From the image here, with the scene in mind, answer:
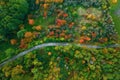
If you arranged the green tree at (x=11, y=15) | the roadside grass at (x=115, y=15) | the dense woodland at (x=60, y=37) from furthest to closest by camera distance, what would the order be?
the roadside grass at (x=115, y=15)
the green tree at (x=11, y=15)
the dense woodland at (x=60, y=37)

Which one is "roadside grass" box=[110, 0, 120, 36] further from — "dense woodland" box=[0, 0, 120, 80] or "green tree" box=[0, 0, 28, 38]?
"green tree" box=[0, 0, 28, 38]

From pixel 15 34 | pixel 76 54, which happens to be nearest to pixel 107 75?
pixel 76 54

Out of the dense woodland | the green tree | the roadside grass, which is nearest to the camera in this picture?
the dense woodland

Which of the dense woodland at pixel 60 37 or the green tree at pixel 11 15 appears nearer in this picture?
the dense woodland at pixel 60 37

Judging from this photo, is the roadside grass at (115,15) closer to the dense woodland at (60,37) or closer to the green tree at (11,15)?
the dense woodland at (60,37)

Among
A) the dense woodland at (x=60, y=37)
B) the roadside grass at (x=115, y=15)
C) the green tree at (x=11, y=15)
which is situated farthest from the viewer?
the roadside grass at (x=115, y=15)

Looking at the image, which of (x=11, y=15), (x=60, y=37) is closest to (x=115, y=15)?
(x=60, y=37)

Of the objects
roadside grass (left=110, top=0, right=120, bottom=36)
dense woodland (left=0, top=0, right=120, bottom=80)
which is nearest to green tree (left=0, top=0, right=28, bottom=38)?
dense woodland (left=0, top=0, right=120, bottom=80)

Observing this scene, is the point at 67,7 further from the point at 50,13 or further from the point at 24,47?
the point at 24,47

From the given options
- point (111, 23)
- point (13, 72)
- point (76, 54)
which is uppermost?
point (111, 23)

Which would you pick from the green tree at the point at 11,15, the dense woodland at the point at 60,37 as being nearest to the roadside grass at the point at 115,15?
the dense woodland at the point at 60,37

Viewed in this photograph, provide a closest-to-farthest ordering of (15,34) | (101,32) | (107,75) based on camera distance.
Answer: (107,75), (101,32), (15,34)
